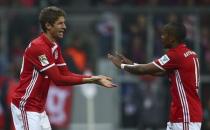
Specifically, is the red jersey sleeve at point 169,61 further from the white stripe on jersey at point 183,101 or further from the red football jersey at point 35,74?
the red football jersey at point 35,74

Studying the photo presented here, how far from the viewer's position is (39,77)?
32.4ft

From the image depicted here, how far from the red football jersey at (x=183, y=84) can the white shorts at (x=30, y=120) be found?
4.78 ft

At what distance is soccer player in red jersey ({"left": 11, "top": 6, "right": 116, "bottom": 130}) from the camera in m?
9.80

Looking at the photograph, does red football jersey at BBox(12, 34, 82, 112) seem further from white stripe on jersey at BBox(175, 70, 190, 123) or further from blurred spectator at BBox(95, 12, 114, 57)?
blurred spectator at BBox(95, 12, 114, 57)

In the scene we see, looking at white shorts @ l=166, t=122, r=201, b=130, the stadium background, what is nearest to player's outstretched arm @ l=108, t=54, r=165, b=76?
white shorts @ l=166, t=122, r=201, b=130

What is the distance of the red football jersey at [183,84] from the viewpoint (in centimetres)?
1005

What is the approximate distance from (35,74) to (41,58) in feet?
0.69

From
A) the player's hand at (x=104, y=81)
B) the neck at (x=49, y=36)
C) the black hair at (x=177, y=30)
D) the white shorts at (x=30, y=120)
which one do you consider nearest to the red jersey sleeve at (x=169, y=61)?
the black hair at (x=177, y=30)

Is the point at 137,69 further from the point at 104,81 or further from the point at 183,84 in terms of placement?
the point at 104,81

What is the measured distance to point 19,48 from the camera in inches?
702

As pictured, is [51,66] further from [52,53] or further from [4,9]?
[4,9]

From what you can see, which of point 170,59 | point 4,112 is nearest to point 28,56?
point 170,59

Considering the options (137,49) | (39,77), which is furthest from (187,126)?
(137,49)

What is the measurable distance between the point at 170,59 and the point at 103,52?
25.4 feet
